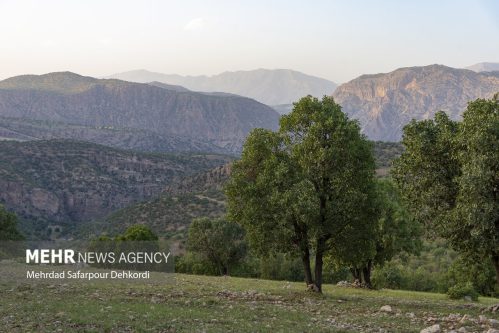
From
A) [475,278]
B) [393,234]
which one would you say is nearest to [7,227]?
[393,234]

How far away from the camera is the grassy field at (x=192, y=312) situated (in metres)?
15.9

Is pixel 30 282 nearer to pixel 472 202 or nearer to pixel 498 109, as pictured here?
pixel 472 202

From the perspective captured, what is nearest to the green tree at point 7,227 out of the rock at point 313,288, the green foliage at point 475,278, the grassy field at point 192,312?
the grassy field at point 192,312

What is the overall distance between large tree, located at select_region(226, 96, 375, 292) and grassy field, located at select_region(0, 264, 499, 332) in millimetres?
3550

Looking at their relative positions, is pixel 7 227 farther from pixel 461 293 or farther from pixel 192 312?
pixel 192 312

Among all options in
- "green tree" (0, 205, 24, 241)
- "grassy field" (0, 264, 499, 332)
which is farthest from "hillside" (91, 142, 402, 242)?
"grassy field" (0, 264, 499, 332)

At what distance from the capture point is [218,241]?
69500mm

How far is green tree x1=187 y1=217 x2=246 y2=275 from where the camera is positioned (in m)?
69.5

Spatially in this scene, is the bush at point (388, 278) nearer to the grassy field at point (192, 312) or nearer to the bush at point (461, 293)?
the bush at point (461, 293)

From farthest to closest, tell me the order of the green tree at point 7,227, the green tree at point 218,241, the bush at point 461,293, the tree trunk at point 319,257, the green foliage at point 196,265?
the green foliage at point 196,265 < the green tree at point 7,227 < the green tree at point 218,241 < the bush at point 461,293 < the tree trunk at point 319,257

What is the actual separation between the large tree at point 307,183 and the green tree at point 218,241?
42.1 m

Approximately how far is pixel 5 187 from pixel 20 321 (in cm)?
16877

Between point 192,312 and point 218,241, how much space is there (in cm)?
5102

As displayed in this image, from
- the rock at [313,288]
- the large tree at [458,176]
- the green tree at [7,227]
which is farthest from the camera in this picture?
the green tree at [7,227]
